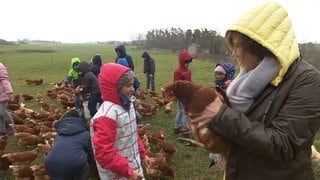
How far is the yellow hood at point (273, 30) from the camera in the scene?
5.07 feet

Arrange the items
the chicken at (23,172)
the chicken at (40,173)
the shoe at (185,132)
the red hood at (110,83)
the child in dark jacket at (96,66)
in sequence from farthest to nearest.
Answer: the child in dark jacket at (96,66) → the shoe at (185,132) → the chicken at (23,172) → the chicken at (40,173) → the red hood at (110,83)

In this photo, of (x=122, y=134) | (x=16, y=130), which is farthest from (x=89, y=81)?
(x=122, y=134)

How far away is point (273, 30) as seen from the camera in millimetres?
1562

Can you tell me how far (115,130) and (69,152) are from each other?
36.5 inches

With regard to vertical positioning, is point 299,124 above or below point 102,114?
above

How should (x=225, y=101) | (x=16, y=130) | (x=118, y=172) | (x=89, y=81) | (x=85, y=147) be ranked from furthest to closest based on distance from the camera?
(x=89, y=81) → (x=16, y=130) → (x=85, y=147) → (x=118, y=172) → (x=225, y=101)

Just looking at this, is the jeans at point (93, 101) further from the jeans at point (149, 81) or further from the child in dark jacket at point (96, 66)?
the jeans at point (149, 81)

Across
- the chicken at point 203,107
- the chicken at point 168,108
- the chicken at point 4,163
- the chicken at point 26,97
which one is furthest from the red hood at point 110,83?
the chicken at point 26,97

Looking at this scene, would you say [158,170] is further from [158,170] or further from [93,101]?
[93,101]

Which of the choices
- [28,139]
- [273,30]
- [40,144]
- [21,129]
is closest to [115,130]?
[273,30]

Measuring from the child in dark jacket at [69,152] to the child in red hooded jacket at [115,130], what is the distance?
0.64m

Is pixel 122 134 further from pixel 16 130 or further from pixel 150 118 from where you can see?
pixel 150 118

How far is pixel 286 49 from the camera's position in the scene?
155cm

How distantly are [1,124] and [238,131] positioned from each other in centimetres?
737
